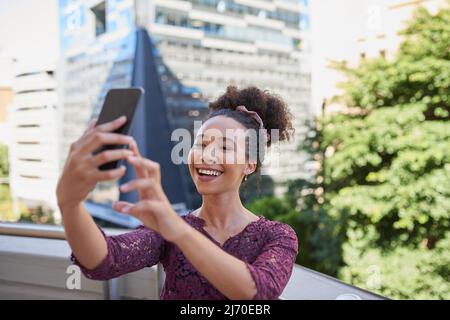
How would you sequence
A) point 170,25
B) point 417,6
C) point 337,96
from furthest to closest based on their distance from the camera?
point 170,25, point 337,96, point 417,6

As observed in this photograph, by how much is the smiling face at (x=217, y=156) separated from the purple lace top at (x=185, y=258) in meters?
0.09

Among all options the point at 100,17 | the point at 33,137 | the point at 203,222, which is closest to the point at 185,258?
the point at 203,222

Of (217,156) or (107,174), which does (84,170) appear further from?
(217,156)

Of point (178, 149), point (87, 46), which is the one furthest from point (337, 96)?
point (87, 46)

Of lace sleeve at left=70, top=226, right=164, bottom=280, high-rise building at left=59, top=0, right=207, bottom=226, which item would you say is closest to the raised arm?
lace sleeve at left=70, top=226, right=164, bottom=280

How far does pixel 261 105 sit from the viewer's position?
949 millimetres

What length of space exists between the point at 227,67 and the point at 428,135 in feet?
40.7

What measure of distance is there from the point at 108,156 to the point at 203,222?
37 cm

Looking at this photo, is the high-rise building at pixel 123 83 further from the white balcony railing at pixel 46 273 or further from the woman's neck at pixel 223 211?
the woman's neck at pixel 223 211

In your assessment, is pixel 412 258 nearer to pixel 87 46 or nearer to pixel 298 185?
pixel 298 185

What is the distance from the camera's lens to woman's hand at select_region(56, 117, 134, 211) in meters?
0.55

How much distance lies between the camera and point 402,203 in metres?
4.59

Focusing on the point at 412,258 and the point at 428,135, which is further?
the point at 412,258

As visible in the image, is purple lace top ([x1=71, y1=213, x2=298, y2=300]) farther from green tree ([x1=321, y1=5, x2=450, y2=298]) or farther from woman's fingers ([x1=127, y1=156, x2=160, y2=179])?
green tree ([x1=321, y1=5, x2=450, y2=298])
